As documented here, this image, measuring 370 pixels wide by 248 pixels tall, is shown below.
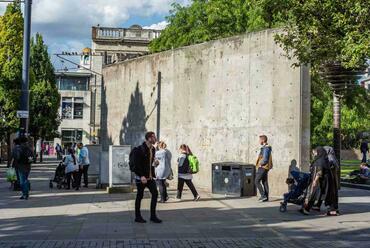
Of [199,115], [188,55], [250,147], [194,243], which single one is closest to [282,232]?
[194,243]

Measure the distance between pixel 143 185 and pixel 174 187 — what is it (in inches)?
369

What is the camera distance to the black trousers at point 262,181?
51.7 ft

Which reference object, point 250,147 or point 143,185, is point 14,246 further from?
point 250,147

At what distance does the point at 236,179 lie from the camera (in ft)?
57.0

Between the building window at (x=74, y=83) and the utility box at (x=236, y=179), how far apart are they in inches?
2523

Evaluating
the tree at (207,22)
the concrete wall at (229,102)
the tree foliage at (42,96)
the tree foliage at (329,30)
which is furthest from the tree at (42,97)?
the tree foliage at (329,30)

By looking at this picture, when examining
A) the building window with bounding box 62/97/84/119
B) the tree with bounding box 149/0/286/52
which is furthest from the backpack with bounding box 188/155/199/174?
the building window with bounding box 62/97/84/119

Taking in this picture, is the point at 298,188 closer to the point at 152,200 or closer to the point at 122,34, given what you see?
the point at 152,200

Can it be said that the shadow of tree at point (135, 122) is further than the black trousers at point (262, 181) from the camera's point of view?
Yes

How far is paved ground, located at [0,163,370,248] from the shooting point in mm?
9961

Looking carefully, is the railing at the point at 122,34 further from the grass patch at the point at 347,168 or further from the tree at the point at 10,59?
the tree at the point at 10,59

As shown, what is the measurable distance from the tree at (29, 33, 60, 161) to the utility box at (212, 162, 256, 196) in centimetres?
3397

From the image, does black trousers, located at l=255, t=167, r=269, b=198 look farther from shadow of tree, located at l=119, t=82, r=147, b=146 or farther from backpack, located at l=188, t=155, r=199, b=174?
shadow of tree, located at l=119, t=82, r=147, b=146

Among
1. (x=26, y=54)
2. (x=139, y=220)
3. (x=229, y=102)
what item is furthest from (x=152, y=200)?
(x=26, y=54)
